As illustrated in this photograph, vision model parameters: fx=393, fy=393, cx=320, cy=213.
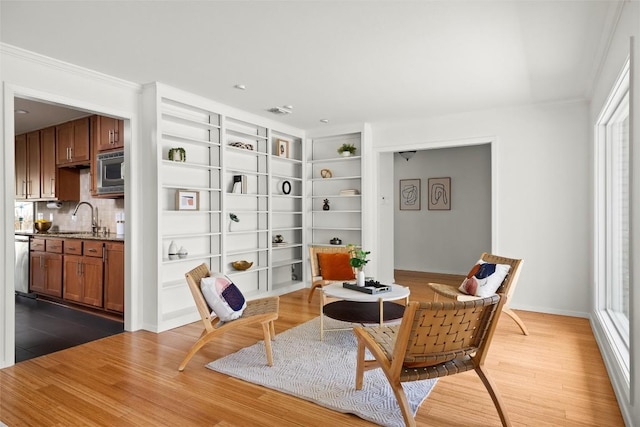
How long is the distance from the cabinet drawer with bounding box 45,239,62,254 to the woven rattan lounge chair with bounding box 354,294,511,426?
4.67m

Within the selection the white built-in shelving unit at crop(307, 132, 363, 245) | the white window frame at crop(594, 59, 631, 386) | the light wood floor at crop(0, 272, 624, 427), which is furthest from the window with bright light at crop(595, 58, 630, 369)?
the white built-in shelving unit at crop(307, 132, 363, 245)

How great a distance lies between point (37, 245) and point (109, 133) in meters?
2.04

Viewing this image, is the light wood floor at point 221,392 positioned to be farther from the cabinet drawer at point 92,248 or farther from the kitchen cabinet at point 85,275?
the cabinet drawer at point 92,248

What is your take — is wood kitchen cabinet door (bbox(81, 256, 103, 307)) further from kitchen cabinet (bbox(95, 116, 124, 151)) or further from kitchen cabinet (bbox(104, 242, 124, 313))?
kitchen cabinet (bbox(95, 116, 124, 151))

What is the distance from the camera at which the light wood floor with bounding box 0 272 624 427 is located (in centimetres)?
239

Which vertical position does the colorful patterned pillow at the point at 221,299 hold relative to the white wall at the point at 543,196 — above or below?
below

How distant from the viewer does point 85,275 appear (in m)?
4.89

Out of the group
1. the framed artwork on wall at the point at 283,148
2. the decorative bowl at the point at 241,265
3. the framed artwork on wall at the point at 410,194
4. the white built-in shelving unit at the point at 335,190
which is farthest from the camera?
the framed artwork on wall at the point at 410,194

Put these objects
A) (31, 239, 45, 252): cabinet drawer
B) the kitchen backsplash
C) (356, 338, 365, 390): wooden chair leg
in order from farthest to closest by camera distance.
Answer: the kitchen backsplash → (31, 239, 45, 252): cabinet drawer → (356, 338, 365, 390): wooden chair leg

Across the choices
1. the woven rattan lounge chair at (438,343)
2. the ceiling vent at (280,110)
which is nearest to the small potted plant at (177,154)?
the ceiling vent at (280,110)

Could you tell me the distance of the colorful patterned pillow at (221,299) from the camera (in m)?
3.24

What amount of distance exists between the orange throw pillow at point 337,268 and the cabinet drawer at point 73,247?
3086 millimetres

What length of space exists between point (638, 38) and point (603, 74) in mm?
1592

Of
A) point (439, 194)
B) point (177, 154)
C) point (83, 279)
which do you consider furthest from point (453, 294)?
point (83, 279)
